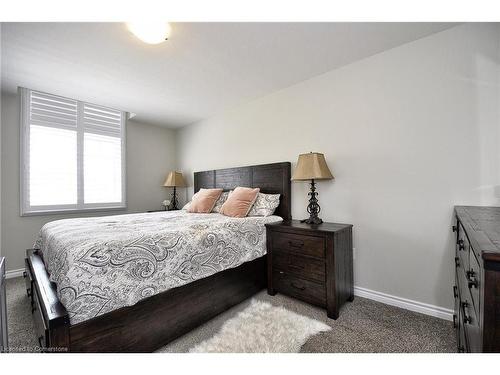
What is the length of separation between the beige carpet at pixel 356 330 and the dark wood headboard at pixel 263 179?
3.44ft

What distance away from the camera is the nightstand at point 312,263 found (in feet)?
5.72

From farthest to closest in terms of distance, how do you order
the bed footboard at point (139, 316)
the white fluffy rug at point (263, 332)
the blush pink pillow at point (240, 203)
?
the blush pink pillow at point (240, 203)
the white fluffy rug at point (263, 332)
the bed footboard at point (139, 316)

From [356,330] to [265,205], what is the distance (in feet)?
4.59

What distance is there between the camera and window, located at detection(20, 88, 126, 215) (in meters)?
2.77

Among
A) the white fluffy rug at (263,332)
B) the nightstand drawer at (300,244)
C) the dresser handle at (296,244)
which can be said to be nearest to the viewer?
the white fluffy rug at (263,332)

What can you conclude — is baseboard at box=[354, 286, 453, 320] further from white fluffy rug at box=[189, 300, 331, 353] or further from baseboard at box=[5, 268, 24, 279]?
baseboard at box=[5, 268, 24, 279]

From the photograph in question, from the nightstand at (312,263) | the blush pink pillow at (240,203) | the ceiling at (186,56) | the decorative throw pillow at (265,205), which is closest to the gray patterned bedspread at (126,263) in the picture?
the nightstand at (312,263)

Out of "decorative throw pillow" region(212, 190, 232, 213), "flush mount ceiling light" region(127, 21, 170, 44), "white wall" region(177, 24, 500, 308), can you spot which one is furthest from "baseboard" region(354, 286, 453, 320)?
"flush mount ceiling light" region(127, 21, 170, 44)

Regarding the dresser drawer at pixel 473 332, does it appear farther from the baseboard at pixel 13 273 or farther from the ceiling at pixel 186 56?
the baseboard at pixel 13 273

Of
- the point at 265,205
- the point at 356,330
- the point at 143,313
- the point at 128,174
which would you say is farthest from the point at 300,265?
the point at 128,174

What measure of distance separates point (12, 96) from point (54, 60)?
1.36 m

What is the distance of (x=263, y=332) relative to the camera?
152 cm

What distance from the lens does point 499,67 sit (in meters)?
A: 1.51

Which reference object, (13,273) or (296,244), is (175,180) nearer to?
(13,273)
